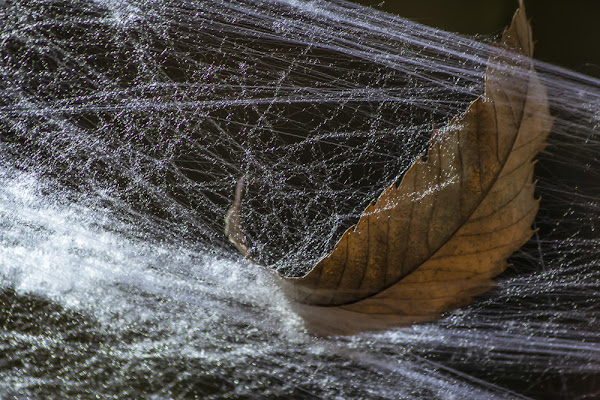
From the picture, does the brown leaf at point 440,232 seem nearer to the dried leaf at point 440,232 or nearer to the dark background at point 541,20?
the dried leaf at point 440,232

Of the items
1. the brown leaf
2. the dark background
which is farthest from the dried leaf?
the dark background

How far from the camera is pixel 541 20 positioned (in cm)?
52

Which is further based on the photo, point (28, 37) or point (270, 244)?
point (28, 37)

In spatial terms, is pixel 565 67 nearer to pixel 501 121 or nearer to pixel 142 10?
pixel 501 121

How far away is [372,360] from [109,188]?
0.27m

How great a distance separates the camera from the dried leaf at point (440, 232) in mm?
329

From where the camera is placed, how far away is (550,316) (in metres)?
0.40

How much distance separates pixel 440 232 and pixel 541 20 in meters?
0.33

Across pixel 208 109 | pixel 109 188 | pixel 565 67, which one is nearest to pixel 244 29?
pixel 208 109

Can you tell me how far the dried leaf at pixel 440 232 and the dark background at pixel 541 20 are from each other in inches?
6.8

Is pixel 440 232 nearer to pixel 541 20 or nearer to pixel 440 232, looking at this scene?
pixel 440 232

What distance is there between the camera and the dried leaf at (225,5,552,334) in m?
0.33

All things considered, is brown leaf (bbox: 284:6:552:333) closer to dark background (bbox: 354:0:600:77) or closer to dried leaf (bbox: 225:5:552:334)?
dried leaf (bbox: 225:5:552:334)

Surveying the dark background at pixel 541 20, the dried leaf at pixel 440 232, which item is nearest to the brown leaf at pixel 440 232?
the dried leaf at pixel 440 232
